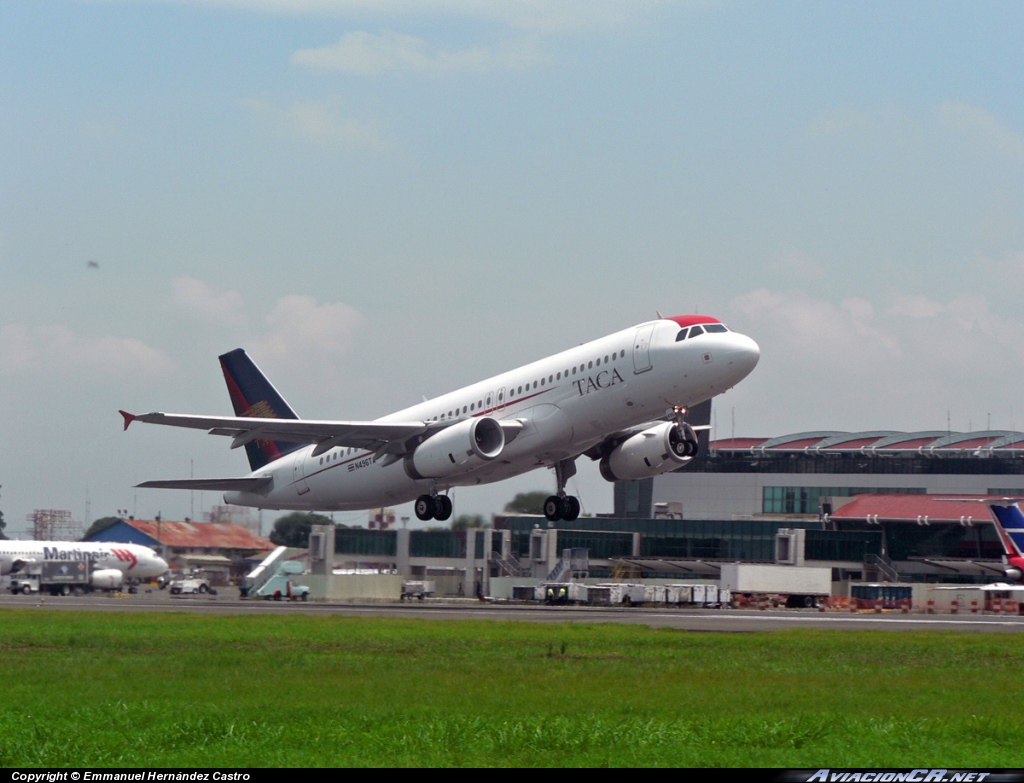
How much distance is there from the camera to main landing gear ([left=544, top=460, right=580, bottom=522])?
48812 millimetres

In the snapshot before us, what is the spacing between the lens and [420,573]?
103 m

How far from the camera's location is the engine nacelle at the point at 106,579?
92.6 metres

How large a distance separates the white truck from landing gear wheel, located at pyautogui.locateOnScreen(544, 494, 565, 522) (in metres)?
33.0

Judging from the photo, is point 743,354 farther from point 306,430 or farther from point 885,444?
point 885,444

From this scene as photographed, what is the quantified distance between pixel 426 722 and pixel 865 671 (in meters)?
11.8

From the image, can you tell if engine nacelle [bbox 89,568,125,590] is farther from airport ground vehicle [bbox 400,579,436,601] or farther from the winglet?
the winglet

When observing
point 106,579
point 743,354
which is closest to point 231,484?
point 743,354

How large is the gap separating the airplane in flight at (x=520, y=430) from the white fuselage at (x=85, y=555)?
45604mm

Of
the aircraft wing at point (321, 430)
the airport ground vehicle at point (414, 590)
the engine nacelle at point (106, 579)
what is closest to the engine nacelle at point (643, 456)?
the aircraft wing at point (321, 430)

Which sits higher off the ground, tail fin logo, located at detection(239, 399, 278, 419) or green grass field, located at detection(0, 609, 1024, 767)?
tail fin logo, located at detection(239, 399, 278, 419)

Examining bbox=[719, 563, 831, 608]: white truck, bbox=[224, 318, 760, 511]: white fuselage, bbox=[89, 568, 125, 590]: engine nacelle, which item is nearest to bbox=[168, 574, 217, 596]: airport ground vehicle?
bbox=[89, 568, 125, 590]: engine nacelle

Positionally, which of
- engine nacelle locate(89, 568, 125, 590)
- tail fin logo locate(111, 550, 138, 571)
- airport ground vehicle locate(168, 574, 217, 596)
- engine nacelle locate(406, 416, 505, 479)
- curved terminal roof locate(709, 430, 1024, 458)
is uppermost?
curved terminal roof locate(709, 430, 1024, 458)
